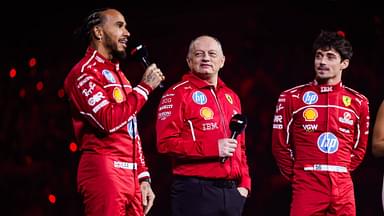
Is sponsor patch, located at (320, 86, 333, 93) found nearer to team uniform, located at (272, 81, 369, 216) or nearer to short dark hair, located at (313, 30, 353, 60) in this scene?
team uniform, located at (272, 81, 369, 216)

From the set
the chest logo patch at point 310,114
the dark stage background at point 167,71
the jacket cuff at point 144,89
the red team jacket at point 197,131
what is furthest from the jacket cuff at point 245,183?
the dark stage background at point 167,71

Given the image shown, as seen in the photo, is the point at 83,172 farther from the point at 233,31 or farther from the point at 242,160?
the point at 233,31

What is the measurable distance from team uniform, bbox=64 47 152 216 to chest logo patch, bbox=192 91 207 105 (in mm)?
624

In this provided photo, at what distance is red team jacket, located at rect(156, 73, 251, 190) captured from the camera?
3.21 m

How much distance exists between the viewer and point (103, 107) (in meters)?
2.60

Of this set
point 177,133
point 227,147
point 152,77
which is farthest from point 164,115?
point 152,77

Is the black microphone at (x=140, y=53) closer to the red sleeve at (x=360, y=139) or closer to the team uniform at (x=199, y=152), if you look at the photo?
the team uniform at (x=199, y=152)

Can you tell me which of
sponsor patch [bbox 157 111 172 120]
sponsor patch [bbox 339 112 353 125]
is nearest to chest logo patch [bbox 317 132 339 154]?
sponsor patch [bbox 339 112 353 125]

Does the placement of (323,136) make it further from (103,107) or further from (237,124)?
(103,107)

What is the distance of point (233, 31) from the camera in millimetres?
4926

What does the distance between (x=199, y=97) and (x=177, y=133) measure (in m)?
0.22

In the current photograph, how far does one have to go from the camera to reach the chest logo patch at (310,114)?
12.1 ft

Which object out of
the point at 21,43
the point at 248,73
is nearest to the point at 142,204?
the point at 248,73

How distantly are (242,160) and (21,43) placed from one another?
9.07 ft
